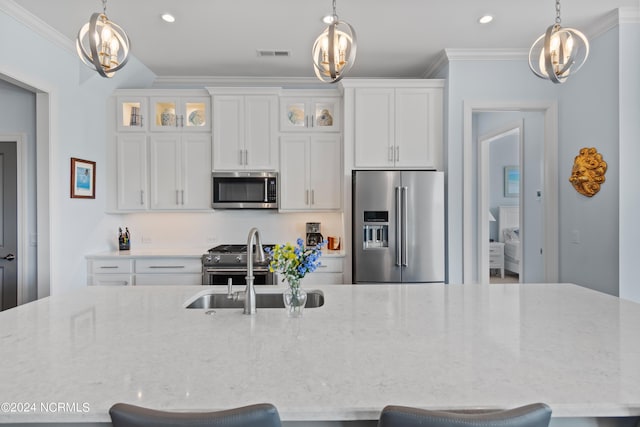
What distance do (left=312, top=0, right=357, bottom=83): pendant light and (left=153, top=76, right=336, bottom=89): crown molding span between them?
2.40 m

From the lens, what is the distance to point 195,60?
3680 millimetres

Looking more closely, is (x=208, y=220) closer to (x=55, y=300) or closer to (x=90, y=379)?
(x=55, y=300)

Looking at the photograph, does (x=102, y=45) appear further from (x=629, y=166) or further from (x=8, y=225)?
(x=629, y=166)

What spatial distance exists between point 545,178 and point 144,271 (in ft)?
13.0

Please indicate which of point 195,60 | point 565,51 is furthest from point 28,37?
point 565,51

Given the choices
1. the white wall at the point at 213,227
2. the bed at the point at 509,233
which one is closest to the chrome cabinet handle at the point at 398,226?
the white wall at the point at 213,227

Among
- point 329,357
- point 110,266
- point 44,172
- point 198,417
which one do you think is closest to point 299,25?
point 44,172

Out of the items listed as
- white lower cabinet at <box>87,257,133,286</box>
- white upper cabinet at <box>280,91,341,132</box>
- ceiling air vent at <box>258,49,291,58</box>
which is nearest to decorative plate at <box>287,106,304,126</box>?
white upper cabinet at <box>280,91,341,132</box>

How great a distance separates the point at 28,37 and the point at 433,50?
336 cm

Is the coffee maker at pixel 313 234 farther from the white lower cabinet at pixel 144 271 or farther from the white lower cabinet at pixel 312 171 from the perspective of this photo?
the white lower cabinet at pixel 144 271

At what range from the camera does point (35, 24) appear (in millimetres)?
2836

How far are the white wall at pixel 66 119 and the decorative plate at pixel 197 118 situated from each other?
0.66m

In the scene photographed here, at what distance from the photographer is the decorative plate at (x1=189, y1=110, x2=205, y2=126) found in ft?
12.9

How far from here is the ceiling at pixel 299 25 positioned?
2701 millimetres
